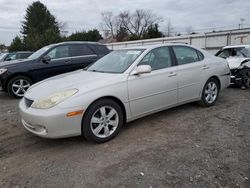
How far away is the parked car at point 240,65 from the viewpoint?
7.30m

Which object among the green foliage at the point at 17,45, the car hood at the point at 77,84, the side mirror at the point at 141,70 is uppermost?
the green foliage at the point at 17,45

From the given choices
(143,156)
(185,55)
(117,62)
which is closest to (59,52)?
(117,62)

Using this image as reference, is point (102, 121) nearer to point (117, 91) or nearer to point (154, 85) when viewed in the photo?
point (117, 91)

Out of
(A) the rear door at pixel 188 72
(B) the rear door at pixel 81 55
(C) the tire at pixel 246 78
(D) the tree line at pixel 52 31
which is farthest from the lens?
(D) the tree line at pixel 52 31

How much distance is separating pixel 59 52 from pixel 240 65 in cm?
583

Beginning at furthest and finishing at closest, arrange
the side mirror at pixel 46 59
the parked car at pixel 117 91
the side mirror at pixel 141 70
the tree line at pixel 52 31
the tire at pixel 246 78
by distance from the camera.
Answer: the tree line at pixel 52 31
the tire at pixel 246 78
the side mirror at pixel 46 59
the side mirror at pixel 141 70
the parked car at pixel 117 91

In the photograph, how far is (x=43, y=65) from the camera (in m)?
7.13

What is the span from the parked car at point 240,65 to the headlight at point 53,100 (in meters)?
→ 5.84

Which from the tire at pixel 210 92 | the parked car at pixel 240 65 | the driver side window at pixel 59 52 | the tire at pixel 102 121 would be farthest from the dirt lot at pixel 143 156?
the driver side window at pixel 59 52

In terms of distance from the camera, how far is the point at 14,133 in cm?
414

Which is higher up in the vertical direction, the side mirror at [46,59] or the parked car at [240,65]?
the side mirror at [46,59]

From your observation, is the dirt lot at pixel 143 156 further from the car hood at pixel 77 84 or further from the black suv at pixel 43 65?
the black suv at pixel 43 65

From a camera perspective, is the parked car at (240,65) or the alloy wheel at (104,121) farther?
the parked car at (240,65)

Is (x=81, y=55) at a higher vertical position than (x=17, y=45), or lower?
lower
